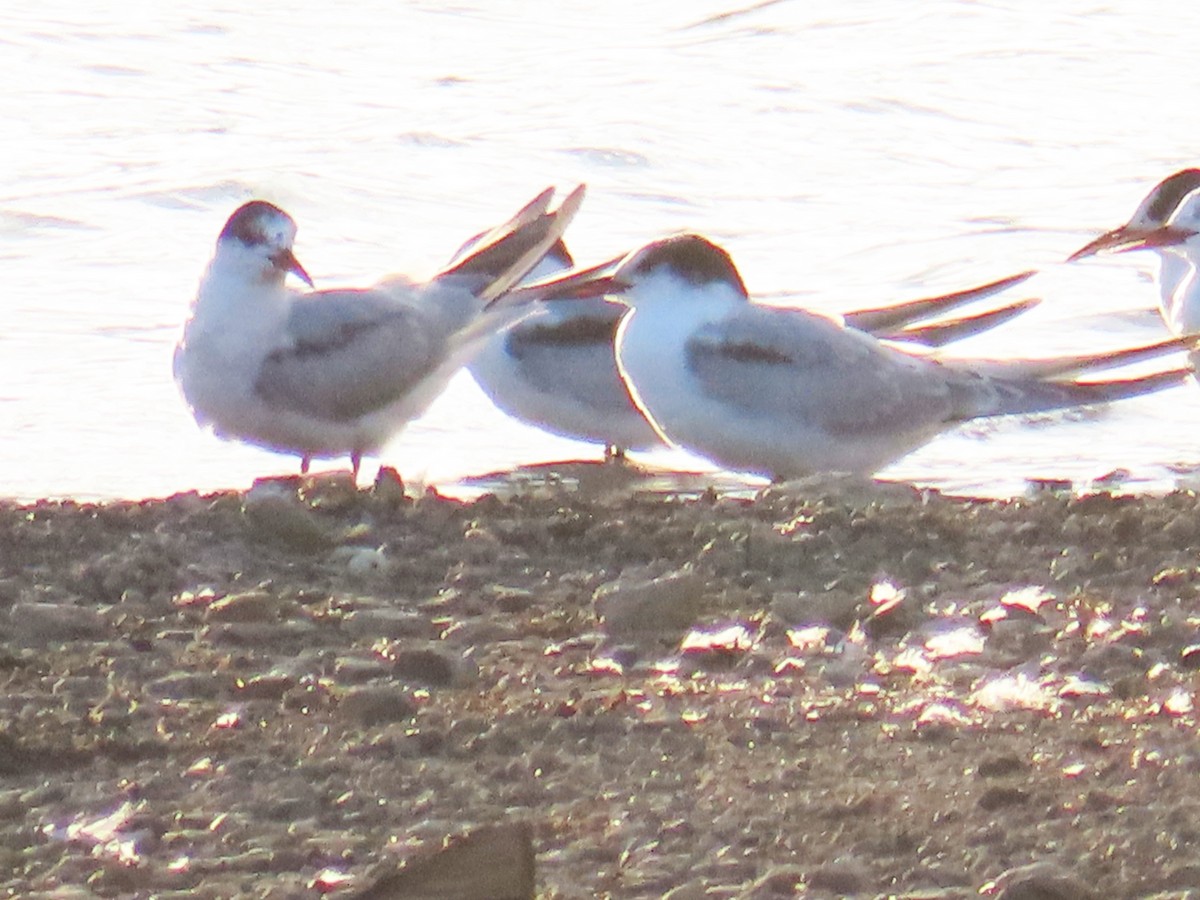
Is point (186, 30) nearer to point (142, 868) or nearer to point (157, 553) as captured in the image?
point (157, 553)

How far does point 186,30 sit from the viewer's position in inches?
578

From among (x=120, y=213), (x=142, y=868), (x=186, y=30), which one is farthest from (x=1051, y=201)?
(x=142, y=868)

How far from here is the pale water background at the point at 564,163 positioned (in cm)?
819

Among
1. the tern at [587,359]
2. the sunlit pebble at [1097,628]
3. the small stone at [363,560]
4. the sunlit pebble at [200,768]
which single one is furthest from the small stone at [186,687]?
the tern at [587,359]

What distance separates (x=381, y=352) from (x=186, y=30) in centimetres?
820

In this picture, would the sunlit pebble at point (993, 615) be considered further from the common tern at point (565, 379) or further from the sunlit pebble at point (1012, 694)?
the common tern at point (565, 379)

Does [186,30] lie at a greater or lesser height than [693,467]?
greater

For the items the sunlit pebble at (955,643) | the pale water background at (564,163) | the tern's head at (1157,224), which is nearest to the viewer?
the sunlit pebble at (955,643)

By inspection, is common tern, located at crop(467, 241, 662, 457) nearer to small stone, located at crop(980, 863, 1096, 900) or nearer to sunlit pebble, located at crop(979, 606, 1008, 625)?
sunlit pebble, located at crop(979, 606, 1008, 625)

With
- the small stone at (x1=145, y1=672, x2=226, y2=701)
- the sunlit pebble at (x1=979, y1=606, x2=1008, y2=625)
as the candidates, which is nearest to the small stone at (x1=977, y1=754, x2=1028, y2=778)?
the sunlit pebble at (x1=979, y1=606, x2=1008, y2=625)

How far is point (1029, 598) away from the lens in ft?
17.1

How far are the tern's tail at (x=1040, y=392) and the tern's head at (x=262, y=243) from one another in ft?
6.64

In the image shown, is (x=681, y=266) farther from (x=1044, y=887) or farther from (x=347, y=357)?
(x=1044, y=887)

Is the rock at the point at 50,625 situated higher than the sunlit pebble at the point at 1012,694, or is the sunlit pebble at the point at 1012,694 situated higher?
the rock at the point at 50,625
